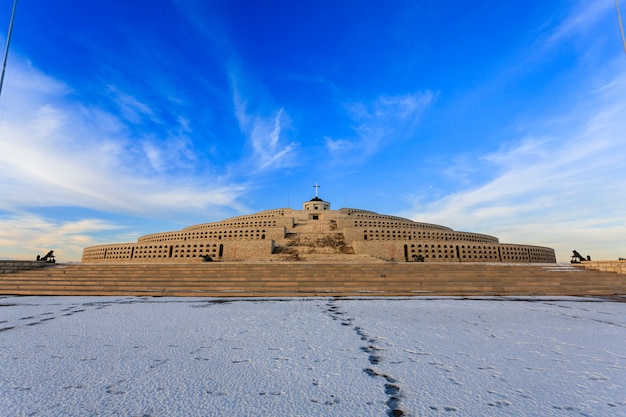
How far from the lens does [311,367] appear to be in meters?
2.81

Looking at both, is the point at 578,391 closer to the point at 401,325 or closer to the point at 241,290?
the point at 401,325

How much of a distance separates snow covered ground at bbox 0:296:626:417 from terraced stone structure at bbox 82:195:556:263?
55.2ft

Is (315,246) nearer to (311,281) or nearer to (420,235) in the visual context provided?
(420,235)

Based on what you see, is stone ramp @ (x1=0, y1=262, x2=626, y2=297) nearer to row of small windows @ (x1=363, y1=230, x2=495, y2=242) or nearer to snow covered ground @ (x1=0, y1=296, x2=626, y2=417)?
snow covered ground @ (x1=0, y1=296, x2=626, y2=417)

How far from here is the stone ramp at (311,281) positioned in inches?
411

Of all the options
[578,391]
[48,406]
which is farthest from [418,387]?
[48,406]

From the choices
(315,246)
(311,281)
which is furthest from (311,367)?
(315,246)

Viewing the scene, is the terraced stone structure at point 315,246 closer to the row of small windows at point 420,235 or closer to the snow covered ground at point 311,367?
the row of small windows at point 420,235

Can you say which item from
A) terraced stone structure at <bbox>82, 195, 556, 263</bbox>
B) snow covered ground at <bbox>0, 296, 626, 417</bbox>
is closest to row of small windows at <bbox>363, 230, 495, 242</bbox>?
terraced stone structure at <bbox>82, 195, 556, 263</bbox>

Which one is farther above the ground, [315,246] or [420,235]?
[420,235]

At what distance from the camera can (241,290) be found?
34.5 feet

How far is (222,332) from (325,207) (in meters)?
40.3

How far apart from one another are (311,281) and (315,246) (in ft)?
47.8

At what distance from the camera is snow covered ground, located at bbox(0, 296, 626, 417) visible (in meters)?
2.00
